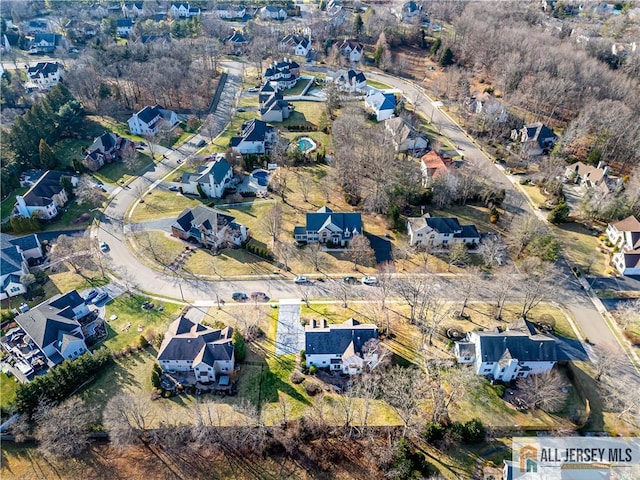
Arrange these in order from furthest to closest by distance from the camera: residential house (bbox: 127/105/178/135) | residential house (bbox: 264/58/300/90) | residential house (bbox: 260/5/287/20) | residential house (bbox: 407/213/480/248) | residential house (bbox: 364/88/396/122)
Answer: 1. residential house (bbox: 260/5/287/20)
2. residential house (bbox: 264/58/300/90)
3. residential house (bbox: 364/88/396/122)
4. residential house (bbox: 127/105/178/135)
5. residential house (bbox: 407/213/480/248)

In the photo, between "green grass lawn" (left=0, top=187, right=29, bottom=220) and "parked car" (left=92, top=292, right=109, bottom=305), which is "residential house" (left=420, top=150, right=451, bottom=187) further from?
"green grass lawn" (left=0, top=187, right=29, bottom=220)

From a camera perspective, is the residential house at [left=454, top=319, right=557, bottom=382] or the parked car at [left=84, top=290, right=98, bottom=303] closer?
the residential house at [left=454, top=319, right=557, bottom=382]

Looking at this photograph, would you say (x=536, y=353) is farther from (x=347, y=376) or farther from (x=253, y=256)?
(x=253, y=256)

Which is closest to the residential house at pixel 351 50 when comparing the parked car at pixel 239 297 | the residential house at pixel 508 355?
the parked car at pixel 239 297

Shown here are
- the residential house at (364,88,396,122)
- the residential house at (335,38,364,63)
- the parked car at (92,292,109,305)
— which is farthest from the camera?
the residential house at (335,38,364,63)

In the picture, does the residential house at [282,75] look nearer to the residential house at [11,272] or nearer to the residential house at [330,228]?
the residential house at [330,228]

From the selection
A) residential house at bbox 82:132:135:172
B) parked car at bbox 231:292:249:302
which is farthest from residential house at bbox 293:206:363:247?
residential house at bbox 82:132:135:172

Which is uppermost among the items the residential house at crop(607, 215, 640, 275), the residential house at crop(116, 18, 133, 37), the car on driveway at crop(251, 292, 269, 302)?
the residential house at crop(116, 18, 133, 37)

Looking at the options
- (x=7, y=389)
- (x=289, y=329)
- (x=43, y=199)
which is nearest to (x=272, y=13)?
(x=43, y=199)

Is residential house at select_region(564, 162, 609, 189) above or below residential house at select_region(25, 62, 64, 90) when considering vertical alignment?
above
